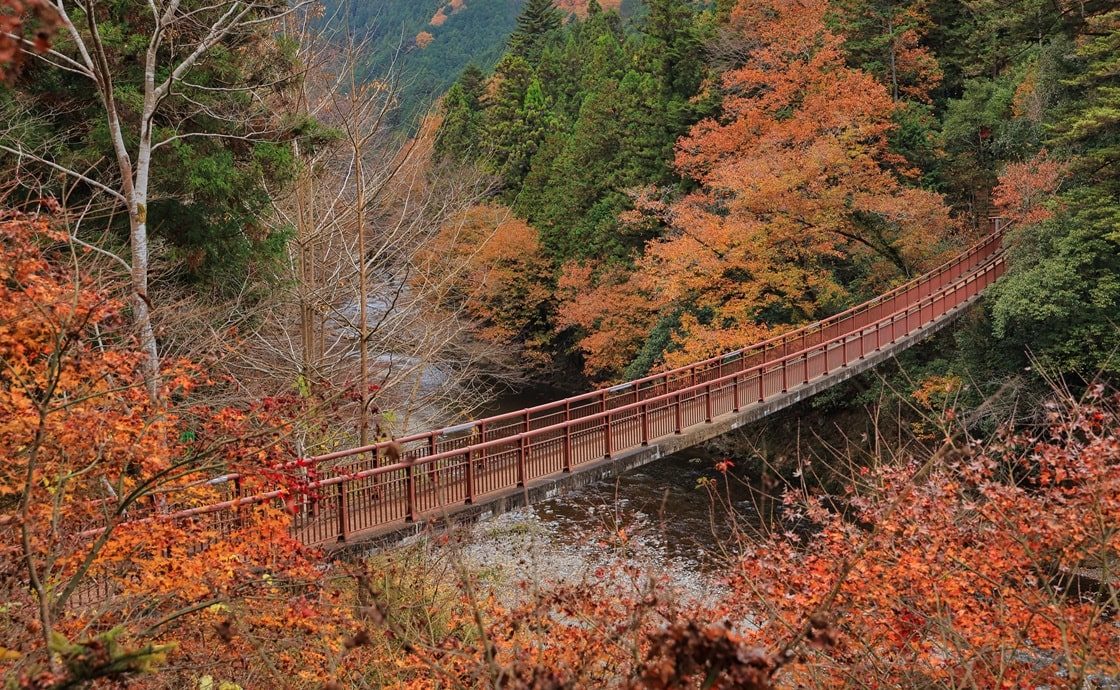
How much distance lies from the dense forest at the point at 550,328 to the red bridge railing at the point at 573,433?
0.41 metres

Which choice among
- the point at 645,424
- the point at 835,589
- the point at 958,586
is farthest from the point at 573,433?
the point at 835,589

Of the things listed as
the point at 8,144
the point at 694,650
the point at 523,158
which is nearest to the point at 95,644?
the point at 694,650

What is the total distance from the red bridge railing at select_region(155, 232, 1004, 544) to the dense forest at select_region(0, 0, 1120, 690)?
41 cm

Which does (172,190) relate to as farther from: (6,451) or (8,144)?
(6,451)

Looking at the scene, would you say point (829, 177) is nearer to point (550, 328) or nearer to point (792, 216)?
point (792, 216)

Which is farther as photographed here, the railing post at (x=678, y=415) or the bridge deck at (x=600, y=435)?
the railing post at (x=678, y=415)

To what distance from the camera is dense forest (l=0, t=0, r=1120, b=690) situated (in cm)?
515

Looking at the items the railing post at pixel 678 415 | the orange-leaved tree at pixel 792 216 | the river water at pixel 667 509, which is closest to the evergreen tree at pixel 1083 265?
the orange-leaved tree at pixel 792 216

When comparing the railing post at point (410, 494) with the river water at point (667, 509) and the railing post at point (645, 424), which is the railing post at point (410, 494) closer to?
the railing post at point (645, 424)

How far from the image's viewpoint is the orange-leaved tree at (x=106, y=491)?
4566 millimetres

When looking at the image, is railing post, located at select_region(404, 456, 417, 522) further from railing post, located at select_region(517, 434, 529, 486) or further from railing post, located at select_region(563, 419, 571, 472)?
railing post, located at select_region(563, 419, 571, 472)

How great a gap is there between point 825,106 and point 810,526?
10.9m

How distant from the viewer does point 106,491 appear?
705 cm

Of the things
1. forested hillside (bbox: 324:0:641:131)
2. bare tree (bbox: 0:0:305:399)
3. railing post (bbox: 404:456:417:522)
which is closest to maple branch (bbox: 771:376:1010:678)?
railing post (bbox: 404:456:417:522)
